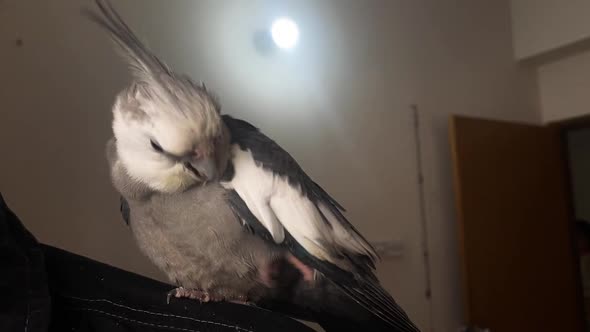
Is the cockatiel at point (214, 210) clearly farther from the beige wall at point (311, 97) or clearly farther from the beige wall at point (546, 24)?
the beige wall at point (546, 24)

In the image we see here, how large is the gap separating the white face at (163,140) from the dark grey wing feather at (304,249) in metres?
0.05

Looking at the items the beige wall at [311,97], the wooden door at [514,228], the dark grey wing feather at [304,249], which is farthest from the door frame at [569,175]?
the dark grey wing feather at [304,249]

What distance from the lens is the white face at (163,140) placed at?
0.58 metres

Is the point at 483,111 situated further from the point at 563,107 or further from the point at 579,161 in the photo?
the point at 579,161

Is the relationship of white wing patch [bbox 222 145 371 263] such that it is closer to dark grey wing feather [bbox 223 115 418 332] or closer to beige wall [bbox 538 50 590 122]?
dark grey wing feather [bbox 223 115 418 332]

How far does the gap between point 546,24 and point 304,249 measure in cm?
197

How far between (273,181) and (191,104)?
143 millimetres

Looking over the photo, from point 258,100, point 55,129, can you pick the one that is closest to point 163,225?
point 55,129

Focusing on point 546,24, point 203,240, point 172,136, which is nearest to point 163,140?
point 172,136

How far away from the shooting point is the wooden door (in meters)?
1.88

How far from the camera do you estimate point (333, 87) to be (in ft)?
5.55

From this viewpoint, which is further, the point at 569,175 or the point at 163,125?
the point at 569,175

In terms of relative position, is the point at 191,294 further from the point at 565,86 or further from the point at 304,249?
the point at 565,86

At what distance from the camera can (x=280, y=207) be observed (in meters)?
0.65
